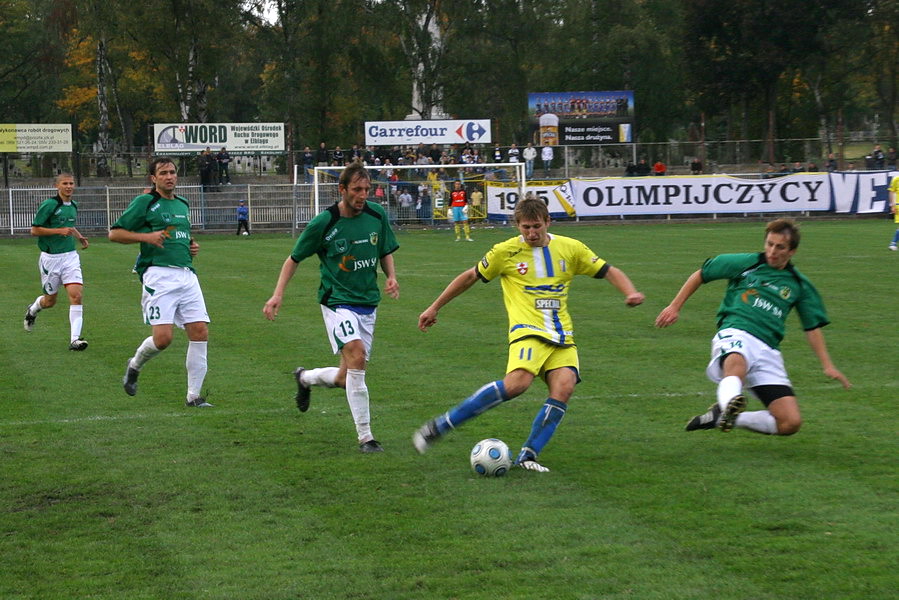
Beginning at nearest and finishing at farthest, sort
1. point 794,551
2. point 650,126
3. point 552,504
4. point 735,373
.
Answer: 1. point 794,551
2. point 552,504
3. point 735,373
4. point 650,126

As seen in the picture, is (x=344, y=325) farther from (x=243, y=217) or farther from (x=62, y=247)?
(x=243, y=217)

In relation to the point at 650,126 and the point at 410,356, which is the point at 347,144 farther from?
the point at 410,356

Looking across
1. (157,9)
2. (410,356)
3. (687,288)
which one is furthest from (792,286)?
(157,9)

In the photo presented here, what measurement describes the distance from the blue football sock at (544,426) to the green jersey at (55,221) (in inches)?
327

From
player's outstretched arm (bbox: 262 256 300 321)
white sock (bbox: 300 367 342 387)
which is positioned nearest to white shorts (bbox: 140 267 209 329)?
white sock (bbox: 300 367 342 387)

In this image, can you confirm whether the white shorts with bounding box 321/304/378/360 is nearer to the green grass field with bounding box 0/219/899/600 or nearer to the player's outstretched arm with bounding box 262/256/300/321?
the player's outstretched arm with bounding box 262/256/300/321

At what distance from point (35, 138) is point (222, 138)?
771 cm

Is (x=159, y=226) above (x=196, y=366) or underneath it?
above

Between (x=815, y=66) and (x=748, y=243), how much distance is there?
126 ft

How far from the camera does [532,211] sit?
7.24 meters

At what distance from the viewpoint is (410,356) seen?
40.9 ft

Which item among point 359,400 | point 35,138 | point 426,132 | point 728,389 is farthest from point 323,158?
point 728,389

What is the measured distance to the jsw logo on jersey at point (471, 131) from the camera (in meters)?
49.7

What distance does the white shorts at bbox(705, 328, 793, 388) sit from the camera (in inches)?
291
